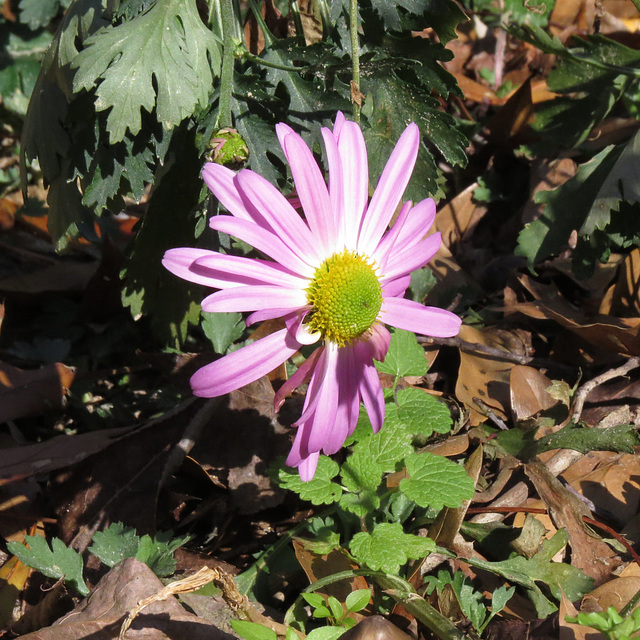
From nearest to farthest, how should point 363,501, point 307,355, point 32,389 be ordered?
1. point 363,501
2. point 307,355
3. point 32,389

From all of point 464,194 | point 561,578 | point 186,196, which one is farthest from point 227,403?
point 464,194

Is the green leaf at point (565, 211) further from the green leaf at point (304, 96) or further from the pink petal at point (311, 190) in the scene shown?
the pink petal at point (311, 190)

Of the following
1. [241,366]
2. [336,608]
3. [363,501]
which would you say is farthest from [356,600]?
[241,366]

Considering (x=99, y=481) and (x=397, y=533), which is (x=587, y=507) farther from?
(x=99, y=481)

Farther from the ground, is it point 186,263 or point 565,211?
point 186,263

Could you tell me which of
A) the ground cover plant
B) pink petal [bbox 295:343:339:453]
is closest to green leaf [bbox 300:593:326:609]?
the ground cover plant

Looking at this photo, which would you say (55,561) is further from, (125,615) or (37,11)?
(37,11)

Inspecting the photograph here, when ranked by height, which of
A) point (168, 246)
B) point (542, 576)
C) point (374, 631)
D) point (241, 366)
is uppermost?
point (241, 366)
